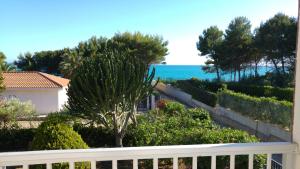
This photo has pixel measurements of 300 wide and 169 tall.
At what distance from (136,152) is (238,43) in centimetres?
3156

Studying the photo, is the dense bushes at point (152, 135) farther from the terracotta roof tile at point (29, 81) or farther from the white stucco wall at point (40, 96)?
the terracotta roof tile at point (29, 81)

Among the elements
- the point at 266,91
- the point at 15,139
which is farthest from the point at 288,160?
the point at 266,91

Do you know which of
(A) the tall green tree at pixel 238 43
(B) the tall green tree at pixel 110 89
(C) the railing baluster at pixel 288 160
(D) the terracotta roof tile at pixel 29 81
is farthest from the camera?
(A) the tall green tree at pixel 238 43

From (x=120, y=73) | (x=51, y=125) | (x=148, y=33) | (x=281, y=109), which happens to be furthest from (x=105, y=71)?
(x=148, y=33)

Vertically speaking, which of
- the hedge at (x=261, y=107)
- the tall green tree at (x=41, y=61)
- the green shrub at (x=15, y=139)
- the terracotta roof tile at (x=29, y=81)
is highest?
the tall green tree at (x=41, y=61)

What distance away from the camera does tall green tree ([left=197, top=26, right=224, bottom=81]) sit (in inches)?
1368

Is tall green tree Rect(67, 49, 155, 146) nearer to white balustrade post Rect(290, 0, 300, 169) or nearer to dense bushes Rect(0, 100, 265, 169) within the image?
dense bushes Rect(0, 100, 265, 169)

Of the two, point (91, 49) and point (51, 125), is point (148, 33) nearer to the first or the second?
point (91, 49)

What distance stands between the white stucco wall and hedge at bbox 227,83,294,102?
13149 mm

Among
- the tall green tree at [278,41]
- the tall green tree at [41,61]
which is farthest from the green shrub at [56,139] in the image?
the tall green tree at [41,61]

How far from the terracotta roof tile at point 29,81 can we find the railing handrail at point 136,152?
75.9 feet

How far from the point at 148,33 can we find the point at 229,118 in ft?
72.0

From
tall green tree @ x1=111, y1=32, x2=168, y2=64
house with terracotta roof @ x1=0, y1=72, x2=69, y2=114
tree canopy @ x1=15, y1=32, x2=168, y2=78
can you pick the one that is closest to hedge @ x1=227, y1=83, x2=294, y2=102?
tall green tree @ x1=111, y1=32, x2=168, y2=64

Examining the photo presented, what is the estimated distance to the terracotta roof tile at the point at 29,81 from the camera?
80.0ft
